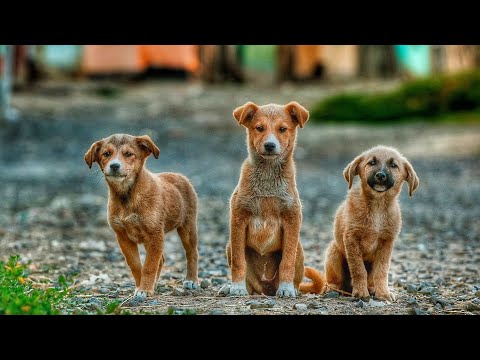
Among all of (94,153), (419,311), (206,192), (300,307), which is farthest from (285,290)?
(206,192)

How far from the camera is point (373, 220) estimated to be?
22.6ft

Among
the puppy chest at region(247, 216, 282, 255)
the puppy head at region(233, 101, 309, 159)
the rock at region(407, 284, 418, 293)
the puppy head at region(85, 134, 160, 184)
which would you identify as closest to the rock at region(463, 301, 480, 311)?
the rock at region(407, 284, 418, 293)

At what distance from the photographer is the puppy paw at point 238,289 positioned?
6.81 meters

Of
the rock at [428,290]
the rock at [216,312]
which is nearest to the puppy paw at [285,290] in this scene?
the rock at [216,312]

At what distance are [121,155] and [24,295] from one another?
4.58 feet

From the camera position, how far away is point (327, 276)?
739 cm

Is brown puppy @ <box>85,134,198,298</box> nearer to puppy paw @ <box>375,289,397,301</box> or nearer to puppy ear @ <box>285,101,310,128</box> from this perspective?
puppy ear @ <box>285,101,310,128</box>

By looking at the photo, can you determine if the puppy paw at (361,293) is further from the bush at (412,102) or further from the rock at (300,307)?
the bush at (412,102)

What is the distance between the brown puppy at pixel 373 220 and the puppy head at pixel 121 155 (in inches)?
69.6

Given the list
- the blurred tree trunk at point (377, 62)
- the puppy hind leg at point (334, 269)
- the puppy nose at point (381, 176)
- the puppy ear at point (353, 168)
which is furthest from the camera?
the blurred tree trunk at point (377, 62)

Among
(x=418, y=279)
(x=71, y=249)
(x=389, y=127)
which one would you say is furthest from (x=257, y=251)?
(x=389, y=127)

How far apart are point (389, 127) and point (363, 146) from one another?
7.32 ft

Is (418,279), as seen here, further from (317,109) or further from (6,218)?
(317,109)

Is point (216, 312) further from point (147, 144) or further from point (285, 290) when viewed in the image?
point (147, 144)
